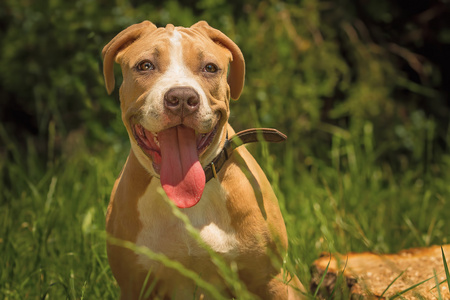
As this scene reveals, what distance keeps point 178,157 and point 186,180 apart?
102 millimetres

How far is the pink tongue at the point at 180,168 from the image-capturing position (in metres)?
2.49

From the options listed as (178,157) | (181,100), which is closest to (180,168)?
(178,157)

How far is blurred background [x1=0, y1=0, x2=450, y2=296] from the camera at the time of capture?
164 inches

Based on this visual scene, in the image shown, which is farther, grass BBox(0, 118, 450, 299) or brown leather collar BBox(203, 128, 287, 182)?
grass BBox(0, 118, 450, 299)

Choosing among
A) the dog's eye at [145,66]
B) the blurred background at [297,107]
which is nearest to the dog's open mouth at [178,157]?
the dog's eye at [145,66]

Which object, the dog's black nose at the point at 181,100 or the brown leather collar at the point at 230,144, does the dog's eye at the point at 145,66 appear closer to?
the dog's black nose at the point at 181,100

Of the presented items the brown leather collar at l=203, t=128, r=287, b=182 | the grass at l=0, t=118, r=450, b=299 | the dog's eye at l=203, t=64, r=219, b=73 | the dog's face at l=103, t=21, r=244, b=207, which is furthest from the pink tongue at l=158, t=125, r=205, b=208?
the grass at l=0, t=118, r=450, b=299

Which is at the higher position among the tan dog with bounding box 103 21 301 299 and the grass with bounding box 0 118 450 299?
the tan dog with bounding box 103 21 301 299

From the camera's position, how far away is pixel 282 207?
326 centimetres

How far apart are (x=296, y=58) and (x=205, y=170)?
278cm

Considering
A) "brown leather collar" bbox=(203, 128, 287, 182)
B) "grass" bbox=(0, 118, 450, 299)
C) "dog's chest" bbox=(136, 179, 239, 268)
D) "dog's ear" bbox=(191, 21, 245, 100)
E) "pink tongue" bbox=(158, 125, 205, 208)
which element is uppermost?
"dog's ear" bbox=(191, 21, 245, 100)

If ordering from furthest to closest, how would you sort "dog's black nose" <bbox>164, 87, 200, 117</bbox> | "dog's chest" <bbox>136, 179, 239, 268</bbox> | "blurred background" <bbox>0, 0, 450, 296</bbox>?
"blurred background" <bbox>0, 0, 450, 296</bbox> < "dog's chest" <bbox>136, 179, 239, 268</bbox> < "dog's black nose" <bbox>164, 87, 200, 117</bbox>

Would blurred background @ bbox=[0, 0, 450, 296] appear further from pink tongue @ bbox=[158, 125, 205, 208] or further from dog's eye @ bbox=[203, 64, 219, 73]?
dog's eye @ bbox=[203, 64, 219, 73]

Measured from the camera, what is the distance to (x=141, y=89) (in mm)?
2588
